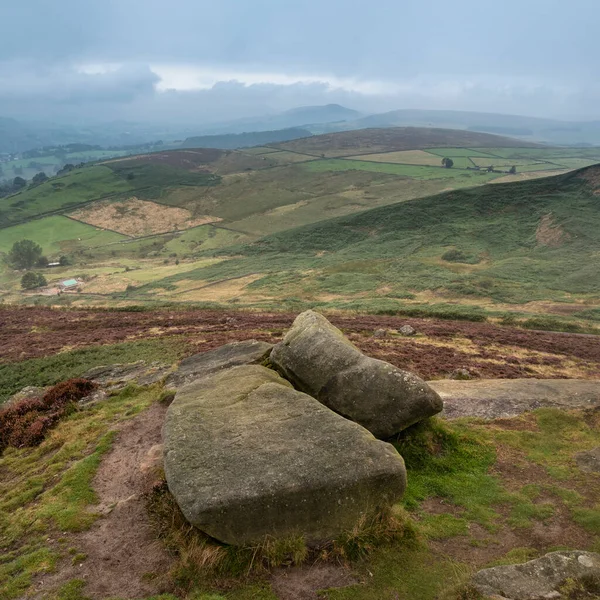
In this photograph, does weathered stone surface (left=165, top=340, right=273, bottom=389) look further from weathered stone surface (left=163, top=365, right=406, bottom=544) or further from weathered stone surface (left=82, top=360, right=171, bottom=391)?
weathered stone surface (left=163, top=365, right=406, bottom=544)

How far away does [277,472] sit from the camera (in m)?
11.7

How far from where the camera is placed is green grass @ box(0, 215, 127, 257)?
153125 mm

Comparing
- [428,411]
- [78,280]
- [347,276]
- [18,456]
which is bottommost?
[78,280]

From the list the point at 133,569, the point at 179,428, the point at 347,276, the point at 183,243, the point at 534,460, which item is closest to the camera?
the point at 133,569

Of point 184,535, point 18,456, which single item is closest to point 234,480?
point 184,535

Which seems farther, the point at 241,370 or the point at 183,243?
the point at 183,243

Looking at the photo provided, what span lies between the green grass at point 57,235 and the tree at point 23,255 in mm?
12228

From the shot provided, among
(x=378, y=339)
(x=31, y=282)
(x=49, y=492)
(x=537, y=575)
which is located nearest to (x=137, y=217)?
(x=31, y=282)

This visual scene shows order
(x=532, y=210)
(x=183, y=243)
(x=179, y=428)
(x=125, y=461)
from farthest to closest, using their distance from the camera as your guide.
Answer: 1. (x=183, y=243)
2. (x=532, y=210)
3. (x=125, y=461)
4. (x=179, y=428)

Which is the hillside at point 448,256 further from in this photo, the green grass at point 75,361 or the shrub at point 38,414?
the shrub at point 38,414

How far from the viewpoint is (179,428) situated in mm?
13539

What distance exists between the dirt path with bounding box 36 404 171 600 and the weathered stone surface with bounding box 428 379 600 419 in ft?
45.4

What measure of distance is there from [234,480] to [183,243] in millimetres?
142319

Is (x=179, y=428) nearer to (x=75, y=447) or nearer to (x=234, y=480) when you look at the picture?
(x=234, y=480)
